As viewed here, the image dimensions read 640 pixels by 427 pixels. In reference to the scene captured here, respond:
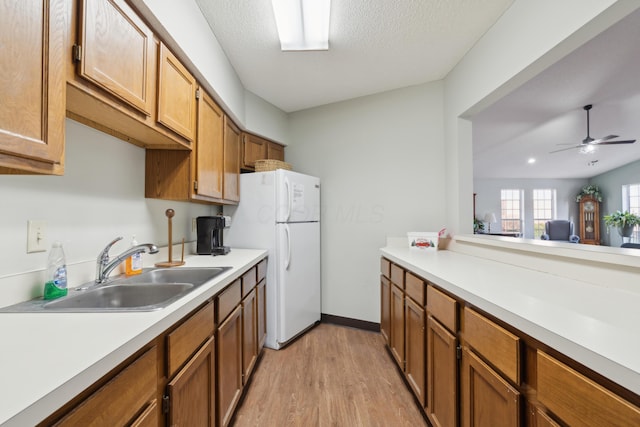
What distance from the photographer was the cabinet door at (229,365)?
1.29 meters

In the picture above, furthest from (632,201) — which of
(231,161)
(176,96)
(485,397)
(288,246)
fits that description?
(176,96)

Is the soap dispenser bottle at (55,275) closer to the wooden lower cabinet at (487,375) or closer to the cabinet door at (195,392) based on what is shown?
the cabinet door at (195,392)

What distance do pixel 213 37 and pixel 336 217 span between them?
1931 mm

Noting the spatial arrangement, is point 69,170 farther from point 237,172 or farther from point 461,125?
point 461,125

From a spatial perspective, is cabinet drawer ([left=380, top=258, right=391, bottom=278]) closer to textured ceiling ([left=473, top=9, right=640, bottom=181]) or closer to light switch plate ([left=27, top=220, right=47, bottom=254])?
light switch plate ([left=27, top=220, right=47, bottom=254])

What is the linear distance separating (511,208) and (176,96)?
9.51 metres

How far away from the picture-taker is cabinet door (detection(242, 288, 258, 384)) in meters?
1.70

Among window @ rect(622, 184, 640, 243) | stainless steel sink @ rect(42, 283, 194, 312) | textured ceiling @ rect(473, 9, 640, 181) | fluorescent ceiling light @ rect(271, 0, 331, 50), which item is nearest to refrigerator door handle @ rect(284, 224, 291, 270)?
stainless steel sink @ rect(42, 283, 194, 312)

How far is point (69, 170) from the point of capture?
118cm

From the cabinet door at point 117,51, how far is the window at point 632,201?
10.3 m

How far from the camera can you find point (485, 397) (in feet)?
3.11

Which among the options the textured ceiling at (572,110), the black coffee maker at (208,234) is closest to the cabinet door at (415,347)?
the black coffee maker at (208,234)

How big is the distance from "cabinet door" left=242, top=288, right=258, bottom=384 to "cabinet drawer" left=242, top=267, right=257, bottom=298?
0.04 meters

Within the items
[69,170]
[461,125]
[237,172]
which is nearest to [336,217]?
[237,172]
